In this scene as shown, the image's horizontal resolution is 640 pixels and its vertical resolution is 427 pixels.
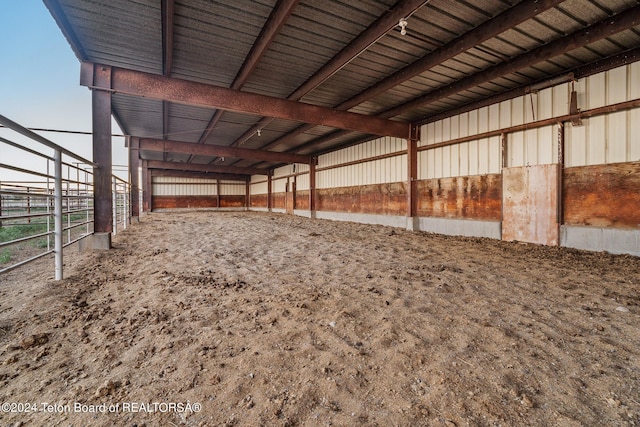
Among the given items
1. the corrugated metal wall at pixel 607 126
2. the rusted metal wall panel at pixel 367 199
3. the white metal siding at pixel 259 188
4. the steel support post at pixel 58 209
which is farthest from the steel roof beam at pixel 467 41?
the white metal siding at pixel 259 188

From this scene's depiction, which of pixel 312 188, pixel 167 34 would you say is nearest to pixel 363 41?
pixel 167 34

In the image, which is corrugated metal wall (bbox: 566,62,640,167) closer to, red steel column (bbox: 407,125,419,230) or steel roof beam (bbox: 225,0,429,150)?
red steel column (bbox: 407,125,419,230)

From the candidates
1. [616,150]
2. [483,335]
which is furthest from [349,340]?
[616,150]

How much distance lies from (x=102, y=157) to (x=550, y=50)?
8891mm

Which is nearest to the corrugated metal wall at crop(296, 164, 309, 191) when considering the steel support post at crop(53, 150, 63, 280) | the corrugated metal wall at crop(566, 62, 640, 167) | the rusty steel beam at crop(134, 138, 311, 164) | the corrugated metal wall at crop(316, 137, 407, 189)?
the rusty steel beam at crop(134, 138, 311, 164)

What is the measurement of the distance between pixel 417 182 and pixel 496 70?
4.26 meters

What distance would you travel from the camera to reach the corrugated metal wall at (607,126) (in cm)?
512

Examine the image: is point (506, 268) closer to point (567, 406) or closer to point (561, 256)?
point (561, 256)

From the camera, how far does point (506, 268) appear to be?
4383 mm

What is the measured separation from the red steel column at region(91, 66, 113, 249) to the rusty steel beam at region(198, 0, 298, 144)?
266 cm

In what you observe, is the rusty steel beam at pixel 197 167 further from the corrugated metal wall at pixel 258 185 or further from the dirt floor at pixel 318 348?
the dirt floor at pixel 318 348

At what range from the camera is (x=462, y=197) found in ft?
26.8

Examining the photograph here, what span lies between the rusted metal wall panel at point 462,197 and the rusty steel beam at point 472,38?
3.69m

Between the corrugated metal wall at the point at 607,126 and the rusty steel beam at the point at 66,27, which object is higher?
the rusty steel beam at the point at 66,27
